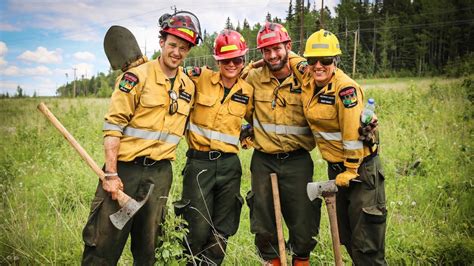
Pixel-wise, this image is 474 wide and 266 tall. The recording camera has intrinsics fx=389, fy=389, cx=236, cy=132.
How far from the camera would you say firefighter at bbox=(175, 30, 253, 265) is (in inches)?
167

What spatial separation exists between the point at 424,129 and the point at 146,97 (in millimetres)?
7717

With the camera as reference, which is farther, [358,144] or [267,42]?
[267,42]

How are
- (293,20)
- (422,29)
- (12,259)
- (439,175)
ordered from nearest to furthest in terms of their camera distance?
1. (12,259)
2. (439,175)
3. (293,20)
4. (422,29)

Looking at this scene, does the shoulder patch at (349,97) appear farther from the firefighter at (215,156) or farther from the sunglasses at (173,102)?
the sunglasses at (173,102)

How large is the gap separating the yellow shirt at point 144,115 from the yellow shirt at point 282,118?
979mm

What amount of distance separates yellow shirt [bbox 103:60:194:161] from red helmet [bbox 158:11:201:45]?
1.22ft

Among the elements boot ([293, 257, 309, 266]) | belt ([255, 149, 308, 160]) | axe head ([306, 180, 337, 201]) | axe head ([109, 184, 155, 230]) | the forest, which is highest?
the forest

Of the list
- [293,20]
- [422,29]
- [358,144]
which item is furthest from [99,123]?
[422,29]

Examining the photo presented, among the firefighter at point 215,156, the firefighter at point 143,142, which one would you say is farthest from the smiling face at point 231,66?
the firefighter at point 143,142

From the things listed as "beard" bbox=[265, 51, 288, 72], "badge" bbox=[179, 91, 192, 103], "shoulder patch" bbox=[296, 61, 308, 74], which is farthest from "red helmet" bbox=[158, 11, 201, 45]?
"shoulder patch" bbox=[296, 61, 308, 74]

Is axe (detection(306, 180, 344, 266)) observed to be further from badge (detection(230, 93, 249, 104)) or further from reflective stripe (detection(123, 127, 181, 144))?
reflective stripe (detection(123, 127, 181, 144))

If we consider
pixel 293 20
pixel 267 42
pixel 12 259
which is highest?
pixel 293 20

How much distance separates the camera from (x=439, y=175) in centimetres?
717

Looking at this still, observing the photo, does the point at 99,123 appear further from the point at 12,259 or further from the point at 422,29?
the point at 422,29
